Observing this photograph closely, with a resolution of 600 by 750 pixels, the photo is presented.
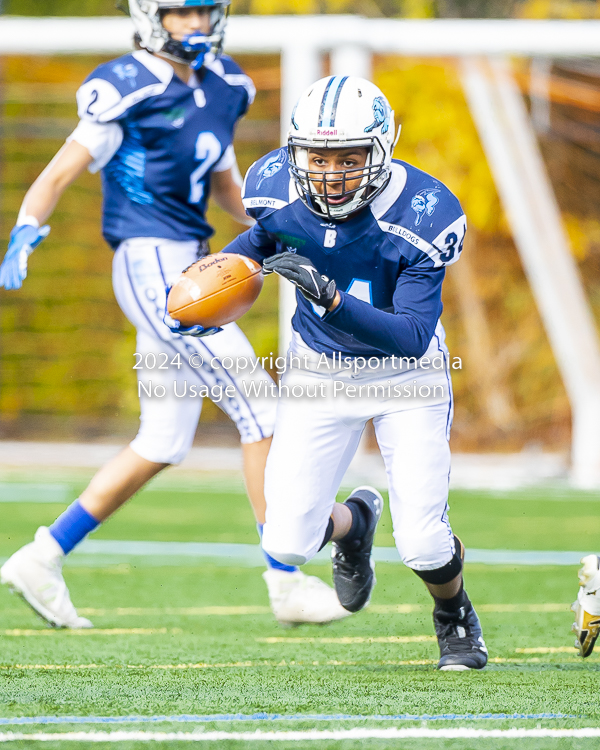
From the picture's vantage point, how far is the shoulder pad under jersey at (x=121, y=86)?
3.65m

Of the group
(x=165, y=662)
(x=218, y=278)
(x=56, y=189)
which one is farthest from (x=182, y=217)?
(x=165, y=662)

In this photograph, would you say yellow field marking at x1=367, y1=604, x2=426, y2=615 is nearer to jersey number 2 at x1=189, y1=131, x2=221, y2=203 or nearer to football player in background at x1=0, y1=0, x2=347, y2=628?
football player in background at x1=0, y1=0, x2=347, y2=628

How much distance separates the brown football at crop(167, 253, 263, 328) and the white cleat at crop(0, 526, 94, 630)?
92 centimetres

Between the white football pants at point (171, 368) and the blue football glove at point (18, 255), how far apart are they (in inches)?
14.2

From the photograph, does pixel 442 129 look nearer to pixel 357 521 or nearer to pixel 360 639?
pixel 357 521

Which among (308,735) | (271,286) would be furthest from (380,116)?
(271,286)

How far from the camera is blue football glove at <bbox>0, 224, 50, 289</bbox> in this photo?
3.35m

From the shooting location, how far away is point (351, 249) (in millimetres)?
3039

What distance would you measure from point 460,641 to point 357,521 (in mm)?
561

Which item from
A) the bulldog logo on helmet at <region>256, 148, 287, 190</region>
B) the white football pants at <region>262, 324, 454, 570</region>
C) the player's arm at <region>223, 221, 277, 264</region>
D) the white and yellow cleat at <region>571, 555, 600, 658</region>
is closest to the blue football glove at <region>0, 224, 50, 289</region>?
the player's arm at <region>223, 221, 277, 264</region>

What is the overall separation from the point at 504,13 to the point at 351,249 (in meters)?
10.5

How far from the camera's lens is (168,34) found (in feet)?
12.3

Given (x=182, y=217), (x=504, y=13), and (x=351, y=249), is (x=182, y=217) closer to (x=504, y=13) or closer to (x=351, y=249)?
(x=351, y=249)

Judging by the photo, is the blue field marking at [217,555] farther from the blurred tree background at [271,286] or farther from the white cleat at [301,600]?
the blurred tree background at [271,286]
